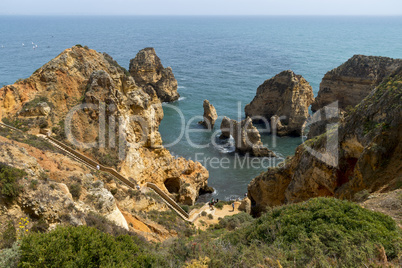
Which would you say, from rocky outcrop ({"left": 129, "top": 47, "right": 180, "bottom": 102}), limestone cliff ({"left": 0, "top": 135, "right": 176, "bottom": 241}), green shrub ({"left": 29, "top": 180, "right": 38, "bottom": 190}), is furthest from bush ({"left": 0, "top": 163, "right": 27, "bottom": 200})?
rocky outcrop ({"left": 129, "top": 47, "right": 180, "bottom": 102})

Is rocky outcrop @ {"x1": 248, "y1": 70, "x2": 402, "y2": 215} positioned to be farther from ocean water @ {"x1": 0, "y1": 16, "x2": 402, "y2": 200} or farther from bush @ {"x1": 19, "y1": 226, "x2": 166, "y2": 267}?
ocean water @ {"x1": 0, "y1": 16, "x2": 402, "y2": 200}

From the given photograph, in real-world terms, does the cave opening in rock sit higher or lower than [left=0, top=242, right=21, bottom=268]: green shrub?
lower

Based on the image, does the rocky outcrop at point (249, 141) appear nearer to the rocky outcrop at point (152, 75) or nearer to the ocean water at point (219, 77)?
the ocean water at point (219, 77)

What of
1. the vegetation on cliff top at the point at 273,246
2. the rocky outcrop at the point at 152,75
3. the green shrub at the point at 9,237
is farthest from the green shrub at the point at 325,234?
the rocky outcrop at the point at 152,75

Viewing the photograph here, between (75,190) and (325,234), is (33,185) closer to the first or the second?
(75,190)

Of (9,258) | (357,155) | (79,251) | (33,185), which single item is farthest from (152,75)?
(9,258)

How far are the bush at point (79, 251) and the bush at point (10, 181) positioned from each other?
324 cm

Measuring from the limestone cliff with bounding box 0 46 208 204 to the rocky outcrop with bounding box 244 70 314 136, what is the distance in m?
27.5

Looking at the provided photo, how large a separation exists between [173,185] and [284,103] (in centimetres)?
3023

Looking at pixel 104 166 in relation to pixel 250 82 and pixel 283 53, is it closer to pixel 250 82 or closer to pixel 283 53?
pixel 250 82

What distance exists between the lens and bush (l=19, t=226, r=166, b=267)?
8391 millimetres

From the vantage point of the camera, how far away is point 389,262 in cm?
943

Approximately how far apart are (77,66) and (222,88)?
50.0 m

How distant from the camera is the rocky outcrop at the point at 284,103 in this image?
178ft
